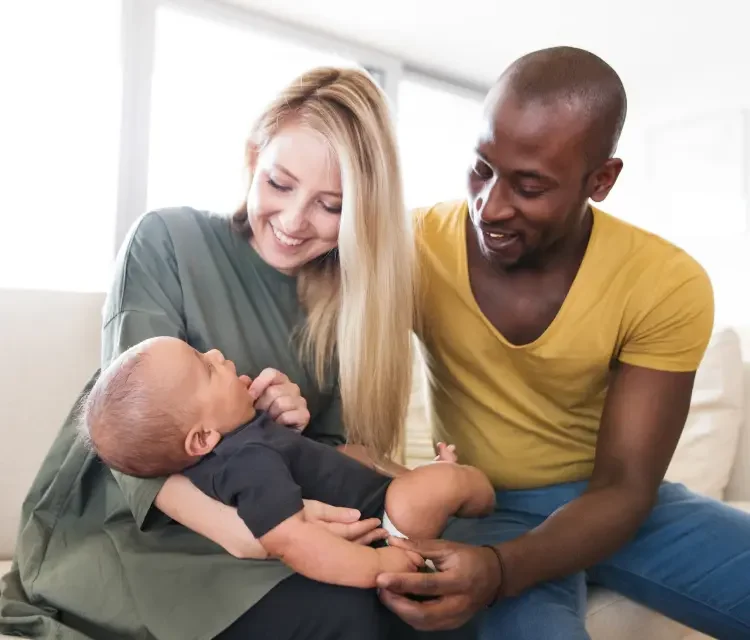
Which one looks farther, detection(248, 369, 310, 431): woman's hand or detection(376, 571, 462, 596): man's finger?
detection(248, 369, 310, 431): woman's hand

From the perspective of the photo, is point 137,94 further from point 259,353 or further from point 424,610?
point 424,610

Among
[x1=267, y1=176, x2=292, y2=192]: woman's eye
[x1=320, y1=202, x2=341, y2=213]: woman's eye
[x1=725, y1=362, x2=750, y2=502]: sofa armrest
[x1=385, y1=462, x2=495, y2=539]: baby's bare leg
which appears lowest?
[x1=725, y1=362, x2=750, y2=502]: sofa armrest

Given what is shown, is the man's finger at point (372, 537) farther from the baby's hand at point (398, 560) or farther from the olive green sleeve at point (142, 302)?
the olive green sleeve at point (142, 302)

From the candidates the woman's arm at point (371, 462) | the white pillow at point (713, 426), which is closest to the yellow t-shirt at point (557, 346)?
the woman's arm at point (371, 462)

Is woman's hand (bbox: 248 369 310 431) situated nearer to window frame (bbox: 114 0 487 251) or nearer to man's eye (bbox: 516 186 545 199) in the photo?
man's eye (bbox: 516 186 545 199)

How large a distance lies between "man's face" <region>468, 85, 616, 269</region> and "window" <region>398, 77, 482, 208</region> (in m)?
2.97

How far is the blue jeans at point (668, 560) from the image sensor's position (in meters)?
1.23

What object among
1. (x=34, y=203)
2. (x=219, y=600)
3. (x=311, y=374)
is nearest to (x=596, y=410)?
(x=311, y=374)

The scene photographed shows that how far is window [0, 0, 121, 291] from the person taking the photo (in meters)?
2.93

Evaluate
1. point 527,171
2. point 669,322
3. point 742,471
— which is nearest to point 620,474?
point 669,322

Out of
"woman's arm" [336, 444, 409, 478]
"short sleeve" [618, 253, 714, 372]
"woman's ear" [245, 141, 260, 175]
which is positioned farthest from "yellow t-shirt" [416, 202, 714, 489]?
→ "woman's ear" [245, 141, 260, 175]

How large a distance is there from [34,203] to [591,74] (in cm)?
242

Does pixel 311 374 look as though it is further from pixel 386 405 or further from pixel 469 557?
pixel 469 557

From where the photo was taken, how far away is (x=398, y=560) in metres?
0.97
